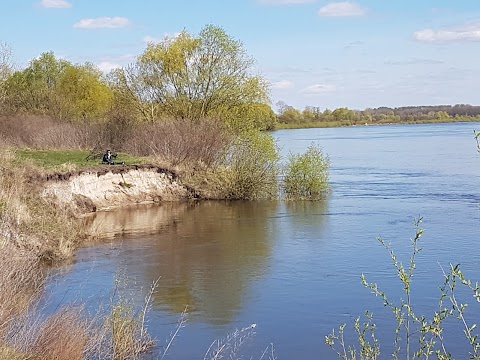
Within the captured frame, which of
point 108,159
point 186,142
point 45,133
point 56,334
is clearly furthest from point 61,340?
point 45,133

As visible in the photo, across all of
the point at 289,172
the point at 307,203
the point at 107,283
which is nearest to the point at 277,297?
the point at 107,283

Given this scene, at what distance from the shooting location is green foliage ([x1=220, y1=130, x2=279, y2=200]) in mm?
28094

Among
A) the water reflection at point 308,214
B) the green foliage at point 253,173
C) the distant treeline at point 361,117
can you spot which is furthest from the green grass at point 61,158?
the distant treeline at point 361,117

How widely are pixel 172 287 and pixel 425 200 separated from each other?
1437 cm

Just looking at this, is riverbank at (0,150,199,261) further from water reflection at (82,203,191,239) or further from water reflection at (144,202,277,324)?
water reflection at (144,202,277,324)

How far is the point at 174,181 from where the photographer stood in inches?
1135

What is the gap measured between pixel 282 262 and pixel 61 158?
44.5 feet

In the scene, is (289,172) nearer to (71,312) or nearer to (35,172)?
(35,172)

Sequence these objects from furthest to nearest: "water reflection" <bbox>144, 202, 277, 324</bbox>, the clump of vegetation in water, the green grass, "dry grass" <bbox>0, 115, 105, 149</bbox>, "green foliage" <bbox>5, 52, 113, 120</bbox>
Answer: "green foliage" <bbox>5, 52, 113, 120</bbox> → "dry grass" <bbox>0, 115, 105, 149</bbox> → the green grass → "water reflection" <bbox>144, 202, 277, 324</bbox> → the clump of vegetation in water

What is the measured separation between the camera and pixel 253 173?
2819 centimetres

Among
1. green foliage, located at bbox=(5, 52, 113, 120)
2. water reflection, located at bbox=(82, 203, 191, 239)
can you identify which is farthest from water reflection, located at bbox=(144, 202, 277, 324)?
green foliage, located at bbox=(5, 52, 113, 120)

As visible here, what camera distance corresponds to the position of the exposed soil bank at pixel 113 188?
22.7 metres

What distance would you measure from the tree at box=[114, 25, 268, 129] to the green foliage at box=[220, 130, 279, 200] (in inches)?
170

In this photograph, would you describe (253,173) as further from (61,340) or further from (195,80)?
(61,340)
